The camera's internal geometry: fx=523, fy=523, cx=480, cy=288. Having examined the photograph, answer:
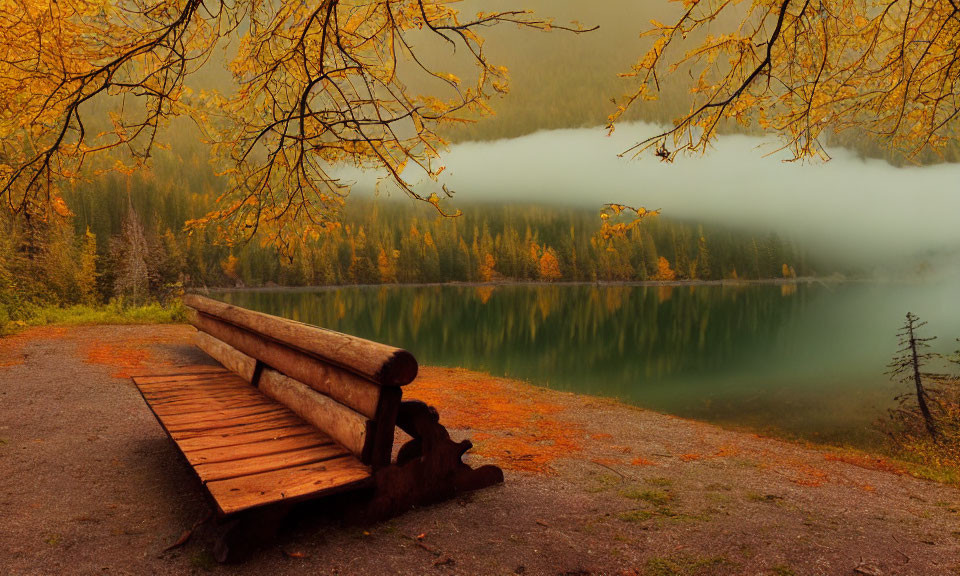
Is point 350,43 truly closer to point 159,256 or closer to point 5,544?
point 5,544

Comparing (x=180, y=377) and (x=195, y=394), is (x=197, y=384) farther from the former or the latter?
(x=195, y=394)

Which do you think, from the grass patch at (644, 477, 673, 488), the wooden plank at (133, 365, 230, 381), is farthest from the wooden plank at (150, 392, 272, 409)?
the grass patch at (644, 477, 673, 488)

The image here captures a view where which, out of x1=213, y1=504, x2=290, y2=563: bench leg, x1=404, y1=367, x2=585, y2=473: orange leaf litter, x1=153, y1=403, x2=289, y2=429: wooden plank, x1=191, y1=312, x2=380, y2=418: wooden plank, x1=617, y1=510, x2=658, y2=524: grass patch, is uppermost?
x1=191, y1=312, x2=380, y2=418: wooden plank

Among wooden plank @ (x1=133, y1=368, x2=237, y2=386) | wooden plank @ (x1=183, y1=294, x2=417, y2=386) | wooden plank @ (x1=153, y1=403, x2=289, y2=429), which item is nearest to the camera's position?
wooden plank @ (x1=183, y1=294, x2=417, y2=386)

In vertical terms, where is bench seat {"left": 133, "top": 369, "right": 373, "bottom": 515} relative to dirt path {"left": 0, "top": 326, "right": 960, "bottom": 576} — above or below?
above

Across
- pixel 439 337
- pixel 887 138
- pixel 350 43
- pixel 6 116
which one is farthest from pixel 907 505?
pixel 439 337

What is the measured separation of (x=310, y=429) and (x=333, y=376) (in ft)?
1.95

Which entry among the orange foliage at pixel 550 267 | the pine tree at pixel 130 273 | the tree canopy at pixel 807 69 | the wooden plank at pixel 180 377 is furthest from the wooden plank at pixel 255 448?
the orange foliage at pixel 550 267

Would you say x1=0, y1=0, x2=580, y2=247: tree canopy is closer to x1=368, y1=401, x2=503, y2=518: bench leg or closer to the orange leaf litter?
x1=368, y1=401, x2=503, y2=518: bench leg

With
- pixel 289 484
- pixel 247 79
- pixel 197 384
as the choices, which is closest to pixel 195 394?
pixel 197 384

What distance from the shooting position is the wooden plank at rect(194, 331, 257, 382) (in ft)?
20.6

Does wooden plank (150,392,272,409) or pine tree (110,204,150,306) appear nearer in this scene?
wooden plank (150,392,272,409)

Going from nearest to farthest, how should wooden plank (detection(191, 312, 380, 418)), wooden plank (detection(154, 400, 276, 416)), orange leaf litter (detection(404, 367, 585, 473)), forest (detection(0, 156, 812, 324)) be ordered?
1. wooden plank (detection(191, 312, 380, 418))
2. wooden plank (detection(154, 400, 276, 416))
3. orange leaf litter (detection(404, 367, 585, 473))
4. forest (detection(0, 156, 812, 324))

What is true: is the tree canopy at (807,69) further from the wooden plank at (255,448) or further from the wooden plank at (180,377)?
the wooden plank at (180,377)
